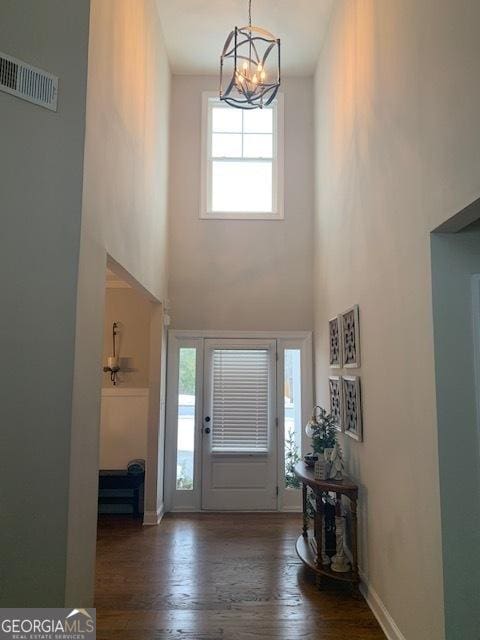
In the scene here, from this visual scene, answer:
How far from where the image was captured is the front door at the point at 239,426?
551cm

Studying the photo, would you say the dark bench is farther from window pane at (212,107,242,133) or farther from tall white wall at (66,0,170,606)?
window pane at (212,107,242,133)

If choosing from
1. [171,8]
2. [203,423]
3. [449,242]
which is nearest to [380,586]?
[449,242]

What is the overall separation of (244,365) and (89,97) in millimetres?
3697

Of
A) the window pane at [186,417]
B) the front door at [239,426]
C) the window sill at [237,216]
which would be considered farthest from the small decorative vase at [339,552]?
the window sill at [237,216]

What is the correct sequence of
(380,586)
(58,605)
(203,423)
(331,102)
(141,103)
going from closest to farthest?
(58,605), (380,586), (141,103), (331,102), (203,423)

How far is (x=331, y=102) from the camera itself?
4867mm

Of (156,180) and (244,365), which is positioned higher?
(156,180)

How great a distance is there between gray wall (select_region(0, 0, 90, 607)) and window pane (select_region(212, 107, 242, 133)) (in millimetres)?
3640

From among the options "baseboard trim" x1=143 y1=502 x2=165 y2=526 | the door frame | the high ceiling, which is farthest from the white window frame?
"baseboard trim" x1=143 y1=502 x2=165 y2=526

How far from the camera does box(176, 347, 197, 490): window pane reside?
5.55 meters

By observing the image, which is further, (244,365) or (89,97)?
(244,365)

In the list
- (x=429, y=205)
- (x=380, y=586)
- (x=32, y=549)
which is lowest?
(x=380, y=586)

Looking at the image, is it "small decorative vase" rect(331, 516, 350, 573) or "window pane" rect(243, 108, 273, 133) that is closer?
"small decorative vase" rect(331, 516, 350, 573)

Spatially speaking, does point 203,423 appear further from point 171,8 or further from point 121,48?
point 171,8
